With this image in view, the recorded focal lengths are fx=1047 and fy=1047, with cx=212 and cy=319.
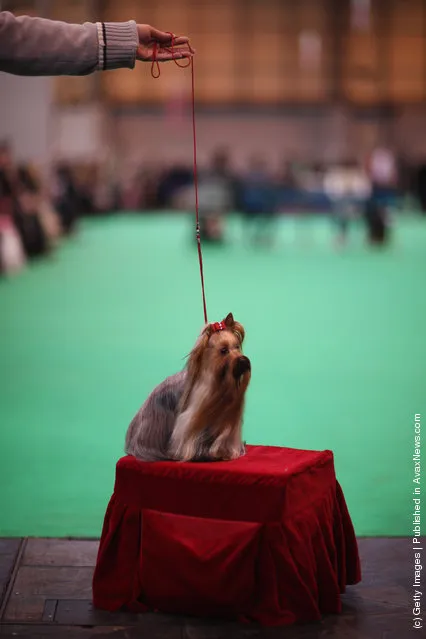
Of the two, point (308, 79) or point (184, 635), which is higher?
point (308, 79)

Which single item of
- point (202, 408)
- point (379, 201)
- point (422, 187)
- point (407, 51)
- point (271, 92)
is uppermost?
point (407, 51)

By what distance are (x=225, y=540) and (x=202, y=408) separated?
0.38m

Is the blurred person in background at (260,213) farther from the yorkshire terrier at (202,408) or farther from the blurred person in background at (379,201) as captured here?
the yorkshire terrier at (202,408)

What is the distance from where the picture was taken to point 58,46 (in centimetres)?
248

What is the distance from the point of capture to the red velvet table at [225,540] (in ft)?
9.48

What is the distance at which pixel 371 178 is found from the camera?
21750 millimetres

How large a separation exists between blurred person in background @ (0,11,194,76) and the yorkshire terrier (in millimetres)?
759

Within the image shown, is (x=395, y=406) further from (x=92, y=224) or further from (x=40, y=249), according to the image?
(x=92, y=224)

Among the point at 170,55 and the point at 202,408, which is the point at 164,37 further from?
the point at 202,408

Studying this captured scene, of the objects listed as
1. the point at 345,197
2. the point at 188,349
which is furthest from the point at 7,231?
the point at 345,197

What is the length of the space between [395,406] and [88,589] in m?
2.96

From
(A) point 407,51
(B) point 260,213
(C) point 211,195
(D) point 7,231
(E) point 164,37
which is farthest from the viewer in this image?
(A) point 407,51

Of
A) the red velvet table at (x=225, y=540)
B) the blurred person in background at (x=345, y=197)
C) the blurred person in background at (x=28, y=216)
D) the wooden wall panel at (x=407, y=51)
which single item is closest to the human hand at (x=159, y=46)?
the red velvet table at (x=225, y=540)

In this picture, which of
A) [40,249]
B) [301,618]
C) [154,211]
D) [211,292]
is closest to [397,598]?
[301,618]
